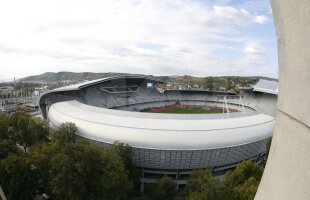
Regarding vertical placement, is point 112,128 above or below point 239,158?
above

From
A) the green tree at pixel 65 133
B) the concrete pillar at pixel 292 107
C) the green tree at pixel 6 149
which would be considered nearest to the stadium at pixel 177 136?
the green tree at pixel 65 133

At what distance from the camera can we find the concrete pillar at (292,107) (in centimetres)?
316

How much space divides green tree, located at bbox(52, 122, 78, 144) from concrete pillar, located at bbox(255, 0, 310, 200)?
3084 cm

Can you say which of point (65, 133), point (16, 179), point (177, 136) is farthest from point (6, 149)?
point (177, 136)

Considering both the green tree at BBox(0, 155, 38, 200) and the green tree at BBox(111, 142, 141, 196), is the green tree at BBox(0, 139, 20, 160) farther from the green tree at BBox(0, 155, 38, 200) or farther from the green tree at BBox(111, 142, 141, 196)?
the green tree at BBox(111, 142, 141, 196)

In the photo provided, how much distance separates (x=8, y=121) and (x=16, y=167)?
15.0 m

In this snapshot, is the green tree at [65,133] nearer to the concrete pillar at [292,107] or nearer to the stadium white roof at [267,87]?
the concrete pillar at [292,107]

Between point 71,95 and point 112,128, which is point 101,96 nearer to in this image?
point 71,95

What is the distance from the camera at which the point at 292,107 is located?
357 cm

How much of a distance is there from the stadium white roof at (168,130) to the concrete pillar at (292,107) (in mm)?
25261

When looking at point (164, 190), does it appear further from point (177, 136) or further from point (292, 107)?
point (292, 107)

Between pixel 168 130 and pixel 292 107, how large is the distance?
27287mm

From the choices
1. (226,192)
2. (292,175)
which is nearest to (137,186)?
(226,192)

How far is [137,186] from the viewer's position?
28.7m
